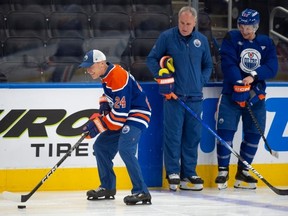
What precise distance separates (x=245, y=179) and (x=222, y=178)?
8.8 inches

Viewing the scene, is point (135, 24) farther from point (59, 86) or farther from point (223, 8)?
point (59, 86)

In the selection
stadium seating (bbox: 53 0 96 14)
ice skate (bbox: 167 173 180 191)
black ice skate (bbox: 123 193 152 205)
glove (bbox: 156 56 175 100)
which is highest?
stadium seating (bbox: 53 0 96 14)

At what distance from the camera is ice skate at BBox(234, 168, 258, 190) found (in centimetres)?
776

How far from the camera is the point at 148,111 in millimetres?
6680

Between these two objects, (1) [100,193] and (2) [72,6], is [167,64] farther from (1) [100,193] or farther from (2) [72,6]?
(2) [72,6]

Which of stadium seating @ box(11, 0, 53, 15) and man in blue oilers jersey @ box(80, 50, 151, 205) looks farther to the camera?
stadium seating @ box(11, 0, 53, 15)

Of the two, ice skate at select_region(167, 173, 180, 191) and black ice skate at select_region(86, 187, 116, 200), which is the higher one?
black ice skate at select_region(86, 187, 116, 200)

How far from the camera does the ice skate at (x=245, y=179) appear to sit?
7762 mm

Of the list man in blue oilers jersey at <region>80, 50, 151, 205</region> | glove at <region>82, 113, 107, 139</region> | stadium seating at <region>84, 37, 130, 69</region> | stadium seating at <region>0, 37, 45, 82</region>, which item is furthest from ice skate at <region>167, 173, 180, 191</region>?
stadium seating at <region>84, 37, 130, 69</region>

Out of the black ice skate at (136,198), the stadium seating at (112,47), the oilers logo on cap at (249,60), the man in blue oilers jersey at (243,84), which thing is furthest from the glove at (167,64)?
the stadium seating at (112,47)

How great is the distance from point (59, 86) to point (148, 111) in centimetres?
114

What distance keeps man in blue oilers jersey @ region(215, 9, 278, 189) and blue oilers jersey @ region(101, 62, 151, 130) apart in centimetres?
126

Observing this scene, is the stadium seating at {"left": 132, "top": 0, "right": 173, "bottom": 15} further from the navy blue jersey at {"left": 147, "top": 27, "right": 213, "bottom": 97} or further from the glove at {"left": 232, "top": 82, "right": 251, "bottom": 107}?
the glove at {"left": 232, "top": 82, "right": 251, "bottom": 107}

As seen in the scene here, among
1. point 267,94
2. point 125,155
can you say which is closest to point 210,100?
point 267,94
